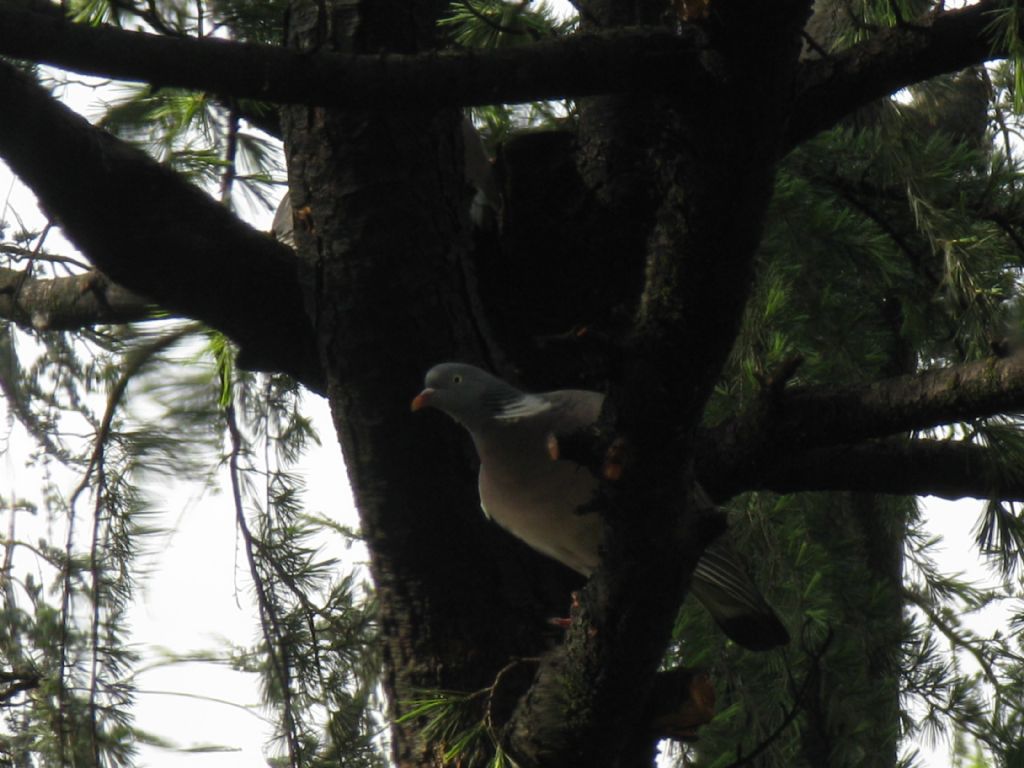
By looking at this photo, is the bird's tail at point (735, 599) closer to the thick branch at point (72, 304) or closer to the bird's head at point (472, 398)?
the bird's head at point (472, 398)

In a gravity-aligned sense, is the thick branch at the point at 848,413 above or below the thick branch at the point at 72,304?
below

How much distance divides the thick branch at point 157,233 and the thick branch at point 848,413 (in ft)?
3.02

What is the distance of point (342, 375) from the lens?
7.55 ft

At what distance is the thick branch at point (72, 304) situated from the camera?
2.93 m

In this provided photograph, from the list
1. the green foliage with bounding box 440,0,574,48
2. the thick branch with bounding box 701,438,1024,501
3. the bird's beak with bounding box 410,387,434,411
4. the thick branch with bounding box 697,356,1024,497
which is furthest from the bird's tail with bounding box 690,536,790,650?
the green foliage with bounding box 440,0,574,48

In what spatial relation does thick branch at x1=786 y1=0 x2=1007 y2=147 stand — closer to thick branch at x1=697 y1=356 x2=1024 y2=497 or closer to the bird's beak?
thick branch at x1=697 y1=356 x2=1024 y2=497

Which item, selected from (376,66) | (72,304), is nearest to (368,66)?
(376,66)

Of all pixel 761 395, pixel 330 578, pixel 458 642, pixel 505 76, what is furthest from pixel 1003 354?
pixel 330 578

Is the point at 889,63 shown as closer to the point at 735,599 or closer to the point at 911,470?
the point at 911,470

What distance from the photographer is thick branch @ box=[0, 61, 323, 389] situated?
7.00 feet

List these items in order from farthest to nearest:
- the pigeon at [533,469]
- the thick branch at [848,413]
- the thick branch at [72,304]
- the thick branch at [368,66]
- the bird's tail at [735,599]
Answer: the thick branch at [72,304] < the bird's tail at [735,599] < the pigeon at [533,469] < the thick branch at [848,413] < the thick branch at [368,66]

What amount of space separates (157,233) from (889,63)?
139cm

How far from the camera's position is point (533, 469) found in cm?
242

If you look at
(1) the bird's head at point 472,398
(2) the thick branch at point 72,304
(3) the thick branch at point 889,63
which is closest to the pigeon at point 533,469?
(1) the bird's head at point 472,398
